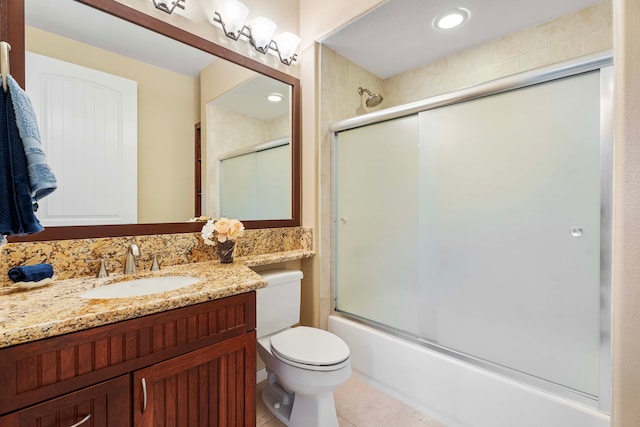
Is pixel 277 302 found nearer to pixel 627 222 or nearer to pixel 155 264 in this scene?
pixel 155 264

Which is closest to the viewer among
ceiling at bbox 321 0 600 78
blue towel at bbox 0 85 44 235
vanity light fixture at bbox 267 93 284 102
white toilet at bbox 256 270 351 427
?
blue towel at bbox 0 85 44 235

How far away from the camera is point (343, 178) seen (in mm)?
2133

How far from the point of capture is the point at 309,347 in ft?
4.91

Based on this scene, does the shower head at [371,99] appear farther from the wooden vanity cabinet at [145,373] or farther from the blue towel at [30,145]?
the blue towel at [30,145]

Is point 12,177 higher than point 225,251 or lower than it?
higher

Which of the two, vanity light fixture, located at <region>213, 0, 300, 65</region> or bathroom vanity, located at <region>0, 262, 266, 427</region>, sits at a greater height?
vanity light fixture, located at <region>213, 0, 300, 65</region>

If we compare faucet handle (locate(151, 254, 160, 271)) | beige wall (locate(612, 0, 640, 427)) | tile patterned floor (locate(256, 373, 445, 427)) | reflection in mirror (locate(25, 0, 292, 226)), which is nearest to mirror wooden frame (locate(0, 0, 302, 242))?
reflection in mirror (locate(25, 0, 292, 226))

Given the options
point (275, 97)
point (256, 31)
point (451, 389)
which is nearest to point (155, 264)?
point (275, 97)

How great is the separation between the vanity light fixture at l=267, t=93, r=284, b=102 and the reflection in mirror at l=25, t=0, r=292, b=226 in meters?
0.29

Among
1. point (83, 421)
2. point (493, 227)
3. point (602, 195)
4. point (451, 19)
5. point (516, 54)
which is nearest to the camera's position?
point (83, 421)

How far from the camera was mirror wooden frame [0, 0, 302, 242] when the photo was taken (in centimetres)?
111

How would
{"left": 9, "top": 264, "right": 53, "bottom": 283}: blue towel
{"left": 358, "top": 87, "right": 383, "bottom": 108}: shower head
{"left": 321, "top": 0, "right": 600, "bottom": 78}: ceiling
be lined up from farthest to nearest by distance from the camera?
{"left": 358, "top": 87, "right": 383, "bottom": 108}: shower head → {"left": 321, "top": 0, "right": 600, "bottom": 78}: ceiling → {"left": 9, "top": 264, "right": 53, "bottom": 283}: blue towel

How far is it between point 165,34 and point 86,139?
68 centimetres

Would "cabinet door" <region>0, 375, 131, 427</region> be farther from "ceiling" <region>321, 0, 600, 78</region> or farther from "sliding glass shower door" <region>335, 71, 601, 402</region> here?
"ceiling" <region>321, 0, 600, 78</region>
